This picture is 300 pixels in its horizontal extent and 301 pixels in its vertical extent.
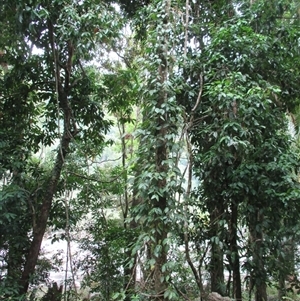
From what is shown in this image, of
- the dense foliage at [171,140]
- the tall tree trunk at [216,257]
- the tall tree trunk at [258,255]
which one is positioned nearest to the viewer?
the dense foliage at [171,140]

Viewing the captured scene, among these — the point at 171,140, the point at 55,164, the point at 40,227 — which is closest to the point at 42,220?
the point at 40,227

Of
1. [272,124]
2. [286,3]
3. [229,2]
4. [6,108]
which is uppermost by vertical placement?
[229,2]

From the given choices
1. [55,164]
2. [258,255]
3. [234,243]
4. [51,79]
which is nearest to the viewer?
[258,255]

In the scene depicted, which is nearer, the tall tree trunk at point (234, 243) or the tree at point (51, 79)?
the tall tree trunk at point (234, 243)

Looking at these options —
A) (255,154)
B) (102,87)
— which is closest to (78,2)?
(102,87)

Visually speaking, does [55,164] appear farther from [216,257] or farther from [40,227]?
[216,257]

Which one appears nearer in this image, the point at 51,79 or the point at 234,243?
the point at 234,243

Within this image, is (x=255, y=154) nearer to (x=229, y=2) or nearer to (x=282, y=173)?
(x=282, y=173)

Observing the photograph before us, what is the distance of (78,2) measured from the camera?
117 inches

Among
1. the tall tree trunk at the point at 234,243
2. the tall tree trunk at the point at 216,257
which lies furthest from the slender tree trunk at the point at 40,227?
the tall tree trunk at the point at 234,243

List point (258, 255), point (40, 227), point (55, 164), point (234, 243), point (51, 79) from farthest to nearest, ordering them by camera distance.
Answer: point (51, 79)
point (55, 164)
point (40, 227)
point (234, 243)
point (258, 255)

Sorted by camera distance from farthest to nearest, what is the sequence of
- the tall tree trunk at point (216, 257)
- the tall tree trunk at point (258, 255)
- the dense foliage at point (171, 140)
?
the tall tree trunk at point (216, 257) → the tall tree trunk at point (258, 255) → the dense foliage at point (171, 140)

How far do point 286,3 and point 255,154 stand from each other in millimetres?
1448

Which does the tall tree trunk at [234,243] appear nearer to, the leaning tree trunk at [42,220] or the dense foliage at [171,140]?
the dense foliage at [171,140]
